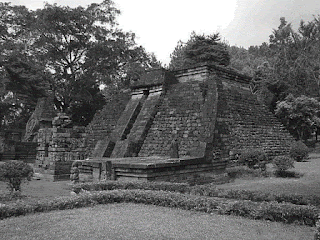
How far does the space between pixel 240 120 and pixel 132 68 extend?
16221 mm

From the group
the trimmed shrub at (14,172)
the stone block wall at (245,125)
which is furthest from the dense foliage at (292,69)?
the trimmed shrub at (14,172)

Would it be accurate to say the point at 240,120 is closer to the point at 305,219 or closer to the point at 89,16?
the point at 305,219

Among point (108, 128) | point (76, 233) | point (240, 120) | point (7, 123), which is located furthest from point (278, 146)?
point (7, 123)

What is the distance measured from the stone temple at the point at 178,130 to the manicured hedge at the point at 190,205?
2904mm

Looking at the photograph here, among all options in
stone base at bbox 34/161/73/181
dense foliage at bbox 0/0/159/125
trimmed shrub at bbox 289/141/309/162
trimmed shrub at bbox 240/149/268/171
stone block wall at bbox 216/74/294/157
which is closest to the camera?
trimmed shrub at bbox 240/149/268/171

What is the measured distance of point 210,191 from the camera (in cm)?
770

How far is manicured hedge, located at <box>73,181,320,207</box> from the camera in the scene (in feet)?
22.0

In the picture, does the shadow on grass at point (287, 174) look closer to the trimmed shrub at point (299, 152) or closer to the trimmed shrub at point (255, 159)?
the trimmed shrub at point (255, 159)

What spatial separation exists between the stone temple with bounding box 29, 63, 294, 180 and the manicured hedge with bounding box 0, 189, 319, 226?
2904 mm

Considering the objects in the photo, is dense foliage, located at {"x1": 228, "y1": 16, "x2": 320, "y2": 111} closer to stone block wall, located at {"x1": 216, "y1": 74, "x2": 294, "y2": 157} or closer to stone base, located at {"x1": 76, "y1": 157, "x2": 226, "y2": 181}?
stone block wall, located at {"x1": 216, "y1": 74, "x2": 294, "y2": 157}

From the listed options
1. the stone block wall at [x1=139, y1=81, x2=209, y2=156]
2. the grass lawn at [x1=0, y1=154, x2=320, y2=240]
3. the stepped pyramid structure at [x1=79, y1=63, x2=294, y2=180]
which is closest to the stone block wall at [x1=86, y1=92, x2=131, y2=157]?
the stepped pyramid structure at [x1=79, y1=63, x2=294, y2=180]

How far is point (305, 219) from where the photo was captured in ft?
18.8

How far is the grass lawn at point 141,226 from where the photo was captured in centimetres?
490

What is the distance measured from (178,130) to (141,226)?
9.00 m
